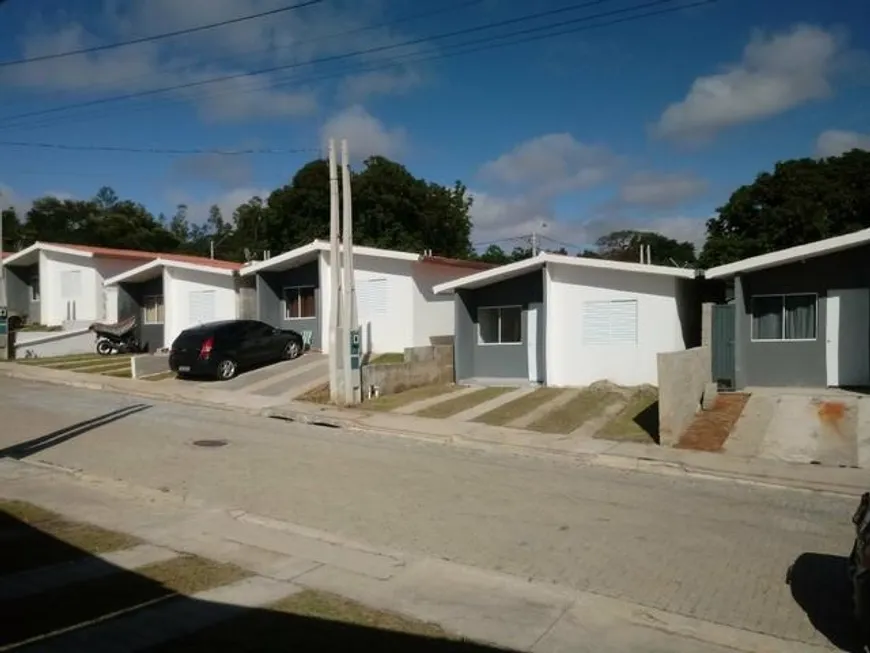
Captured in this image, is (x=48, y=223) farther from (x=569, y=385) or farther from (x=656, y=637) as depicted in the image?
(x=656, y=637)

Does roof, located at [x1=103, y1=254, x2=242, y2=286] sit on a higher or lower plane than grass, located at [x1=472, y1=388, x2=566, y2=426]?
higher

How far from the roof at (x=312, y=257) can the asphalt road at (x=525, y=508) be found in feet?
34.9

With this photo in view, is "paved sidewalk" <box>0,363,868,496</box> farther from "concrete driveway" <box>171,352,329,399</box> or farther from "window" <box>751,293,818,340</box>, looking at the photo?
"window" <box>751,293,818,340</box>

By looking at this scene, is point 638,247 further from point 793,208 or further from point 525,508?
point 525,508

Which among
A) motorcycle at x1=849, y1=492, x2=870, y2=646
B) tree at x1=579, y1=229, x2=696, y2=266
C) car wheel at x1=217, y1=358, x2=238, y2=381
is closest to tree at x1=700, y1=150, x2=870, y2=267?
tree at x1=579, y1=229, x2=696, y2=266

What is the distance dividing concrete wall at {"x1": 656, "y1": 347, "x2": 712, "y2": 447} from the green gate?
11.4ft

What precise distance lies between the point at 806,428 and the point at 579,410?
4.48m

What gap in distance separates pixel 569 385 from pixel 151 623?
50.9 ft

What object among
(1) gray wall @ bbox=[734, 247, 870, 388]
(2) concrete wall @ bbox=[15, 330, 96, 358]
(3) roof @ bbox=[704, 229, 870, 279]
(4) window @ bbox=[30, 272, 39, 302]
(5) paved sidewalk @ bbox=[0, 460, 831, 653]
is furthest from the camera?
(4) window @ bbox=[30, 272, 39, 302]

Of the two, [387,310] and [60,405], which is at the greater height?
[387,310]

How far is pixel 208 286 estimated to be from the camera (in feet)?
93.5

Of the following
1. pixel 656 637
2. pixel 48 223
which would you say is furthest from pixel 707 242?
pixel 48 223

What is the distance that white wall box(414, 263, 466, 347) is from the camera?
24.5m

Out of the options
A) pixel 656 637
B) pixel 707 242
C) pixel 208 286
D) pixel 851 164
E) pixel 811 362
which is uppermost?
pixel 851 164
